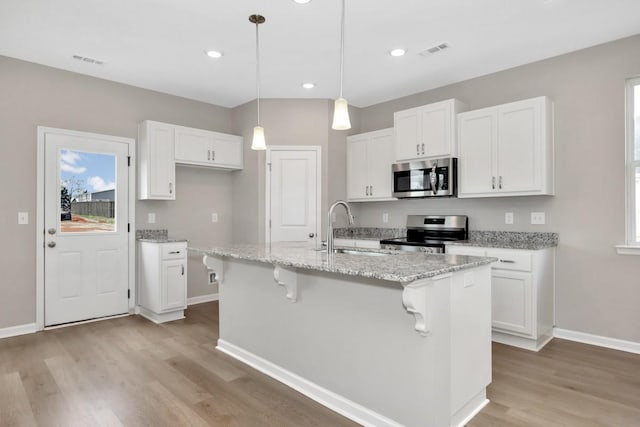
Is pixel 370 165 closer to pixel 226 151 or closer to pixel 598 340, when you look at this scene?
pixel 226 151

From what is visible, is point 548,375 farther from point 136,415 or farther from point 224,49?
point 224,49

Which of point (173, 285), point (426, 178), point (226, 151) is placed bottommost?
point (173, 285)

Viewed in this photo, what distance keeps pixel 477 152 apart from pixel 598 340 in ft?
6.57

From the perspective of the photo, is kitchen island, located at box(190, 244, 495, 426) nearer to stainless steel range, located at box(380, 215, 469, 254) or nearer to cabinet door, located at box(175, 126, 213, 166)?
stainless steel range, located at box(380, 215, 469, 254)

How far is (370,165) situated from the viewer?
491 centimetres

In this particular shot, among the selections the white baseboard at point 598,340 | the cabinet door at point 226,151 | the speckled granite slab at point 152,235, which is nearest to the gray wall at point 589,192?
the white baseboard at point 598,340

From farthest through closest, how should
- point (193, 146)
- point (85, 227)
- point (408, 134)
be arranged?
point (193, 146) < point (408, 134) < point (85, 227)

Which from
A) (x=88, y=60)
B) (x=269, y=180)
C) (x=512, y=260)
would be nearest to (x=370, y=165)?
(x=269, y=180)

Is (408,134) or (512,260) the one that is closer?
(512,260)

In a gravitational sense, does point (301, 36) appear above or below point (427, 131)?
above

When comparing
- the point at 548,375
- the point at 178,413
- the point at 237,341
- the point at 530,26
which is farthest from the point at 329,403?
the point at 530,26

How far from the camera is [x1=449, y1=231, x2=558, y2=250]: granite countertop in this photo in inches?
134

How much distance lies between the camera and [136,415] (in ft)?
7.24

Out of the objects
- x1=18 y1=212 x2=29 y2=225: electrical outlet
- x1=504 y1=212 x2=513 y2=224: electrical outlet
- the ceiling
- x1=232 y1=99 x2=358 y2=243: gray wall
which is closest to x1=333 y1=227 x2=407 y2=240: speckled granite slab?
x1=232 y1=99 x2=358 y2=243: gray wall
